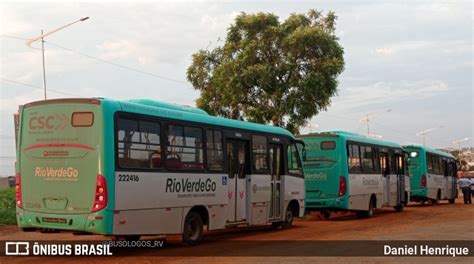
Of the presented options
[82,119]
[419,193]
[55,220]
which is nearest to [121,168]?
[82,119]

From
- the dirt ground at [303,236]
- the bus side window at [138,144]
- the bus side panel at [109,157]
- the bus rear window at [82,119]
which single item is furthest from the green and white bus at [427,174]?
the bus rear window at [82,119]

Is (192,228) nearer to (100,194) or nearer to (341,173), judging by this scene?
(100,194)

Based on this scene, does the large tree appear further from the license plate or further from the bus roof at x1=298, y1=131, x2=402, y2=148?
the license plate

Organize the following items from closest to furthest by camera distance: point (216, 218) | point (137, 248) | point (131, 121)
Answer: point (131, 121)
point (137, 248)
point (216, 218)

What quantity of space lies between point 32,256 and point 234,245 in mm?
4356

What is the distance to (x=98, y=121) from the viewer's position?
1127cm

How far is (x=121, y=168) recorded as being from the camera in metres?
11.4

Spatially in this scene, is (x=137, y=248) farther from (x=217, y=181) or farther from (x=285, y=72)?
(x=285, y=72)

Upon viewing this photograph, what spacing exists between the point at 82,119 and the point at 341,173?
11.8 meters

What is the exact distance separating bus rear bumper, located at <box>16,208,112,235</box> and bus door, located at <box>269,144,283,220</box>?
7.05 m

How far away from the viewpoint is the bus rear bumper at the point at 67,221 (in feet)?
36.0

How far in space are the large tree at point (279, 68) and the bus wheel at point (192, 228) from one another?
16.6 m

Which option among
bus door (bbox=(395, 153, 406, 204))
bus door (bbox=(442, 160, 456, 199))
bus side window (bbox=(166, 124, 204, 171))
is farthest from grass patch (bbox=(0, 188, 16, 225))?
bus door (bbox=(442, 160, 456, 199))

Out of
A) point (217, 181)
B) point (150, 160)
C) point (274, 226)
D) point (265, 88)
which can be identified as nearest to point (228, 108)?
point (265, 88)
